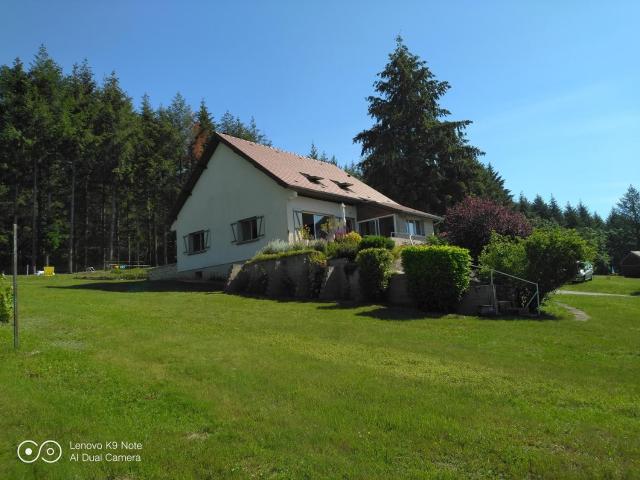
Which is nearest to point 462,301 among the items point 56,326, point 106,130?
point 56,326

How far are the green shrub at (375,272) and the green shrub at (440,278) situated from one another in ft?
4.59

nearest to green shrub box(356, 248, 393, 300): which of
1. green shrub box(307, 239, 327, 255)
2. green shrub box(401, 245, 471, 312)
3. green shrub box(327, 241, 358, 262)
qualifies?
green shrub box(401, 245, 471, 312)

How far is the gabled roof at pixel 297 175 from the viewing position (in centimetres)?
2420

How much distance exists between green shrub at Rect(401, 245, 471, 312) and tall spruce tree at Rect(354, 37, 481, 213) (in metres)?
28.9

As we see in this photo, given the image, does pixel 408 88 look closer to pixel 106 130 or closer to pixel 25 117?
pixel 106 130

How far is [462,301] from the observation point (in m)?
14.5

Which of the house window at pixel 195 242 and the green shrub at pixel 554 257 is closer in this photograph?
the green shrub at pixel 554 257

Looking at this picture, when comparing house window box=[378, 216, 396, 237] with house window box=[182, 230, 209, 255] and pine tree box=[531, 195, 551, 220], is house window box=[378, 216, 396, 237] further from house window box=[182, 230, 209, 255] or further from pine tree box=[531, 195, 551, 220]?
pine tree box=[531, 195, 551, 220]

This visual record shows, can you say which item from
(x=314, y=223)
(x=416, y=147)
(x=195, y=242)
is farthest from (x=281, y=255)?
(x=416, y=147)

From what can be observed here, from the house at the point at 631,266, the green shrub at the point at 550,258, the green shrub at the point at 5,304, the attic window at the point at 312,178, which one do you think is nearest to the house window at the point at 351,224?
the attic window at the point at 312,178

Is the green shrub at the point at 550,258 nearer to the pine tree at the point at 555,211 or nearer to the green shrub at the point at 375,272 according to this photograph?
the green shrub at the point at 375,272

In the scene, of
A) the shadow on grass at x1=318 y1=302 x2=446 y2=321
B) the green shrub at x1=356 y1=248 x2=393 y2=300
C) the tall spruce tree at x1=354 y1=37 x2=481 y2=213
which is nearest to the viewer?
the shadow on grass at x1=318 y1=302 x2=446 y2=321

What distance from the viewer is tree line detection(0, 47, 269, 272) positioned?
122 feet

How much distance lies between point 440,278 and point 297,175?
43.2ft
